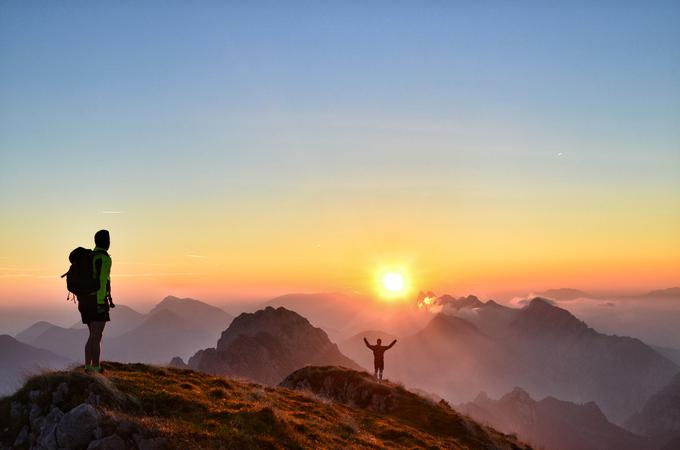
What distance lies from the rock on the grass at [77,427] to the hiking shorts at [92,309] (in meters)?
3.73

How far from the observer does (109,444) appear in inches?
530

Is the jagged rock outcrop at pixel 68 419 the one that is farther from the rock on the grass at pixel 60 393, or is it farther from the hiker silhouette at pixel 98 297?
the hiker silhouette at pixel 98 297

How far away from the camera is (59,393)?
15.0 meters

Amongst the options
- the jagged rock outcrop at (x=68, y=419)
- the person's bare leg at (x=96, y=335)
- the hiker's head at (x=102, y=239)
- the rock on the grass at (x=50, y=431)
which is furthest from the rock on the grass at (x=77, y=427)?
the hiker's head at (x=102, y=239)

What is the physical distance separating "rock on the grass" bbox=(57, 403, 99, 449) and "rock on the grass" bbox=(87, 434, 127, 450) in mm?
310

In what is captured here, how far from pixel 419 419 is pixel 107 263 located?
22.0 metres

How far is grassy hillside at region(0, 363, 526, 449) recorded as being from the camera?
48.3ft

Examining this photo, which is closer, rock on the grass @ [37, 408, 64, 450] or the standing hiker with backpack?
rock on the grass @ [37, 408, 64, 450]

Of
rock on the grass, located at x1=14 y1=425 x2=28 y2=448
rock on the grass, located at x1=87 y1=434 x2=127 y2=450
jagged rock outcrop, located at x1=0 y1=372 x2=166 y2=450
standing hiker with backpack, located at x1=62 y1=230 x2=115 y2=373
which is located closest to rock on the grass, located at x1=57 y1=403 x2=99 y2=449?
jagged rock outcrop, located at x1=0 y1=372 x2=166 y2=450

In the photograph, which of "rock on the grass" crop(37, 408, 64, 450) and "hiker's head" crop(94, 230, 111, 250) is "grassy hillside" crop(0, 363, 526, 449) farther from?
"hiker's head" crop(94, 230, 111, 250)

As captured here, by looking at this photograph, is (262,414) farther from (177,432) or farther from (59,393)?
(59,393)

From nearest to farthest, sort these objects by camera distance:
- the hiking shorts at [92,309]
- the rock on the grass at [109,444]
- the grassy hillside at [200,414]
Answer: the rock on the grass at [109,444]
the grassy hillside at [200,414]
the hiking shorts at [92,309]

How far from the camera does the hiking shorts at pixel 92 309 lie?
16953 mm

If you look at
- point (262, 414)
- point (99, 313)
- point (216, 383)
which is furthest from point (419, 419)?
point (99, 313)
